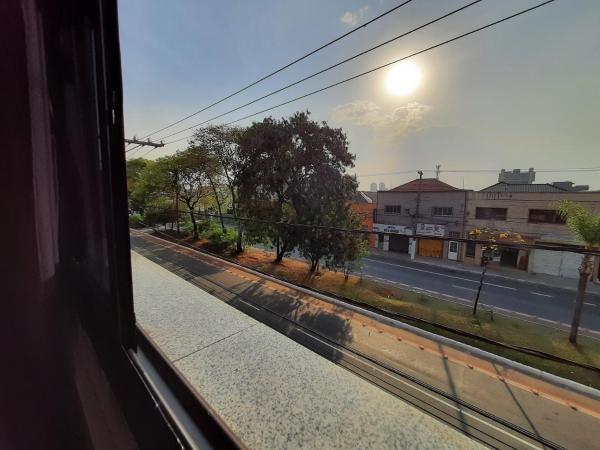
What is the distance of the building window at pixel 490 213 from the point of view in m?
10.8

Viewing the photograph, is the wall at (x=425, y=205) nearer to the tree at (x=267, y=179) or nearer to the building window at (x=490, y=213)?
the building window at (x=490, y=213)

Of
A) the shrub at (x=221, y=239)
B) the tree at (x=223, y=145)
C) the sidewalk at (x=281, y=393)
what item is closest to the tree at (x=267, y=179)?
the tree at (x=223, y=145)

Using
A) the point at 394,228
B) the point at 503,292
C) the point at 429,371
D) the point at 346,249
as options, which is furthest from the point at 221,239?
the point at 394,228

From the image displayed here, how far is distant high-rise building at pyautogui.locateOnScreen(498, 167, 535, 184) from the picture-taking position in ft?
39.6

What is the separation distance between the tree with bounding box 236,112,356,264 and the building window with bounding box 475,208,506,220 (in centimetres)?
846

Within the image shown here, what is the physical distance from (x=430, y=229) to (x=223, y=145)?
10.6m

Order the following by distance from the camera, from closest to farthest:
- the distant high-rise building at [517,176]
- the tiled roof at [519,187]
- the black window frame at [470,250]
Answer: the tiled roof at [519,187]
the black window frame at [470,250]
the distant high-rise building at [517,176]

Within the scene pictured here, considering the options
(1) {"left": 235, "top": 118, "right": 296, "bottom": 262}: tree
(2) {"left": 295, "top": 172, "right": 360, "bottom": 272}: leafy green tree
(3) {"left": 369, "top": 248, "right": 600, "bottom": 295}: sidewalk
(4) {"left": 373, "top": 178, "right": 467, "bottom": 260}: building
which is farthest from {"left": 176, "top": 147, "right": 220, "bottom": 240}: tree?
(3) {"left": 369, "top": 248, "right": 600, "bottom": 295}: sidewalk

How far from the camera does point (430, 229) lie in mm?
13180

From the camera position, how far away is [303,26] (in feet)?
8.36

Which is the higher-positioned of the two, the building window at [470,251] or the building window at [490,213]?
the building window at [490,213]

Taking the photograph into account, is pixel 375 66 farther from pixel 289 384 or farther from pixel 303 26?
pixel 289 384

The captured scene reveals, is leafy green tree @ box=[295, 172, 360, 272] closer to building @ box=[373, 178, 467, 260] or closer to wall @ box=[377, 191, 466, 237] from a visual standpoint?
building @ box=[373, 178, 467, 260]

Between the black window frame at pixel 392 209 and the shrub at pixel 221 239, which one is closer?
the shrub at pixel 221 239
